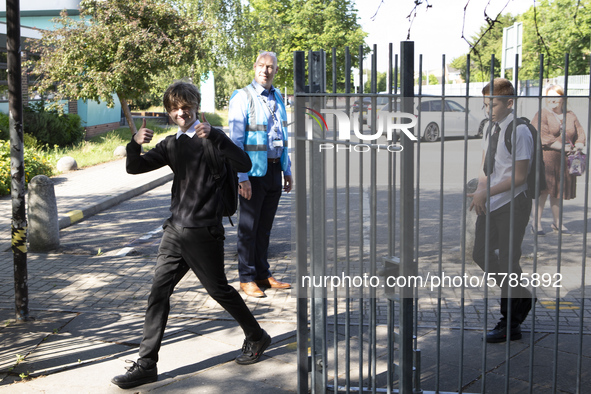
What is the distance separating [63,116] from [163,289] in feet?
65.8

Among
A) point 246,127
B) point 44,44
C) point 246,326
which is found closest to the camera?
point 246,326

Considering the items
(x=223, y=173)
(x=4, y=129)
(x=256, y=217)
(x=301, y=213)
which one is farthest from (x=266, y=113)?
(x=4, y=129)

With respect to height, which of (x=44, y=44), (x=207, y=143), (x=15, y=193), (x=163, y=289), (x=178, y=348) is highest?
(x=44, y=44)

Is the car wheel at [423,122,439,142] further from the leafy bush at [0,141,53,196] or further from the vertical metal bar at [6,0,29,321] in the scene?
the leafy bush at [0,141,53,196]

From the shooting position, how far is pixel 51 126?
21.3 meters

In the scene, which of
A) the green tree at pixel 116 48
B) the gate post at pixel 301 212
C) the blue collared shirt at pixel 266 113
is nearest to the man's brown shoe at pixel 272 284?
the blue collared shirt at pixel 266 113

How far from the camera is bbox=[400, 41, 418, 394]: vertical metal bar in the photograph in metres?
2.86

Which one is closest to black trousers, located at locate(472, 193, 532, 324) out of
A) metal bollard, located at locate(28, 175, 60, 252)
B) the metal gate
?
the metal gate

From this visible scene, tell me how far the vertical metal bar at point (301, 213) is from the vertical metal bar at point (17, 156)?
2640 mm

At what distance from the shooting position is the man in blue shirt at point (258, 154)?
5.59 metres

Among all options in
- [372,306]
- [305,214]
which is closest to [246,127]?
[305,214]

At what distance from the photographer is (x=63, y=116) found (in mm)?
22422

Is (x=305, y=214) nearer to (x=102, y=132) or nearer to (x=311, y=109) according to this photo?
(x=311, y=109)

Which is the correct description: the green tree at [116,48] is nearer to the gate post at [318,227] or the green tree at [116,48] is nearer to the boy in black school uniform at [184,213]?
the boy in black school uniform at [184,213]
